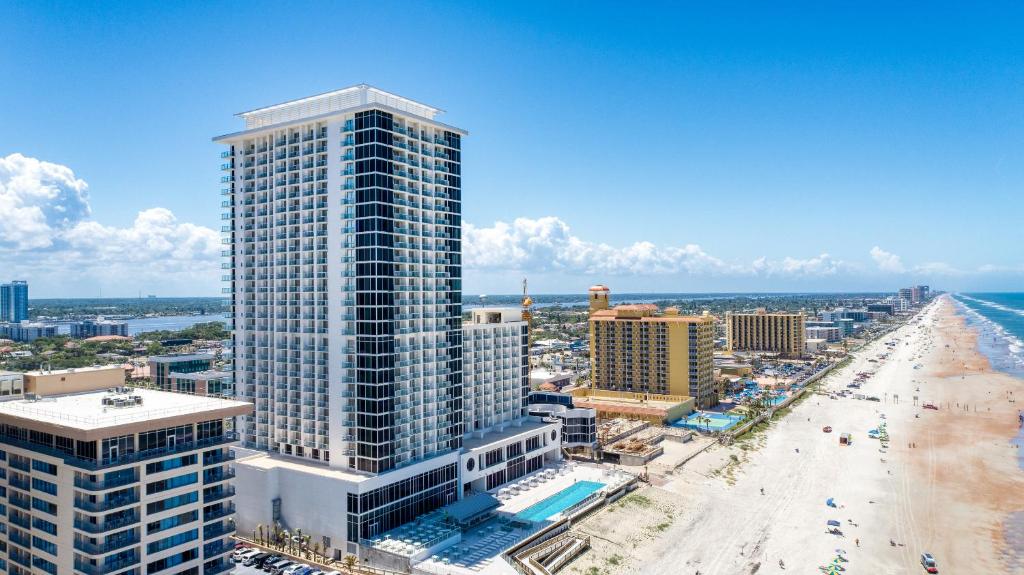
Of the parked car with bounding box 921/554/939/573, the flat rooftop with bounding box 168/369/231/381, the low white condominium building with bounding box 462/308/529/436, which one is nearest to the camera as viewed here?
the parked car with bounding box 921/554/939/573

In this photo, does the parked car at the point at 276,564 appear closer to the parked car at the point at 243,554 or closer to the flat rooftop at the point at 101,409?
the parked car at the point at 243,554

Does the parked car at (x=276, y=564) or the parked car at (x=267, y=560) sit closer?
the parked car at (x=276, y=564)

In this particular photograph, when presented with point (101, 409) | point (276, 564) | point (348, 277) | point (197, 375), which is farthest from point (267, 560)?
point (197, 375)

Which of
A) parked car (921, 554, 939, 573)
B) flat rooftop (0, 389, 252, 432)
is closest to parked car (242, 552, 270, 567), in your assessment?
flat rooftop (0, 389, 252, 432)

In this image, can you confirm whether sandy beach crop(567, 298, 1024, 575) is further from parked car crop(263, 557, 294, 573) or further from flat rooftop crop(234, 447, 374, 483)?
parked car crop(263, 557, 294, 573)

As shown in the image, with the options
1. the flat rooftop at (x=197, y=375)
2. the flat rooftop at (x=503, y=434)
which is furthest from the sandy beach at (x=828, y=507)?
the flat rooftop at (x=197, y=375)

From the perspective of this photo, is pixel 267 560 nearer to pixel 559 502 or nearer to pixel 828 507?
pixel 559 502
